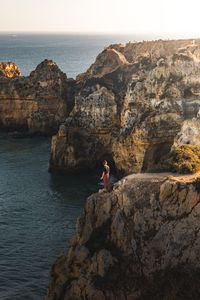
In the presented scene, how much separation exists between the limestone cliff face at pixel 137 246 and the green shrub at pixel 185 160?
1729mm

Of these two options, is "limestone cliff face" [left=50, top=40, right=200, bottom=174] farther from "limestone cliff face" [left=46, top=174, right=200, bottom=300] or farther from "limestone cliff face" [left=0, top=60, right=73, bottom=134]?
"limestone cliff face" [left=46, top=174, right=200, bottom=300]

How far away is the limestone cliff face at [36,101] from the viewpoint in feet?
305

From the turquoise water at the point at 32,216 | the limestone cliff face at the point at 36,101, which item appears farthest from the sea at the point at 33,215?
the limestone cliff face at the point at 36,101

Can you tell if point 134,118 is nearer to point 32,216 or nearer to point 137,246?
point 32,216

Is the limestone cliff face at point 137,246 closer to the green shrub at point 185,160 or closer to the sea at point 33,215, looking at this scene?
the green shrub at point 185,160

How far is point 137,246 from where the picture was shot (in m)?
31.9

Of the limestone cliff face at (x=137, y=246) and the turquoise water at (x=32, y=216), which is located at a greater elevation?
the limestone cliff face at (x=137, y=246)

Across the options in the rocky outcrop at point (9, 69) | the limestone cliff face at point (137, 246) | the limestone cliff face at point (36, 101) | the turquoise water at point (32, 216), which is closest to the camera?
the limestone cliff face at point (137, 246)

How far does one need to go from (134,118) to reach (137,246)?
33.0 metres

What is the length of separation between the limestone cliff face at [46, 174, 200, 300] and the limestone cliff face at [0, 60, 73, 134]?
5910 cm

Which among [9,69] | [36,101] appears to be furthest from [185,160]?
[9,69]

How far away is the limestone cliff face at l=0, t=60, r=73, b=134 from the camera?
A: 92875 millimetres

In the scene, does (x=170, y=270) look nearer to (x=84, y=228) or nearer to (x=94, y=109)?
(x=84, y=228)

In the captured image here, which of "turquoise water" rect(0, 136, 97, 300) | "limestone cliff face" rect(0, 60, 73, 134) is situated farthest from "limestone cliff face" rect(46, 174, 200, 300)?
"limestone cliff face" rect(0, 60, 73, 134)
